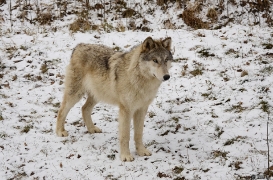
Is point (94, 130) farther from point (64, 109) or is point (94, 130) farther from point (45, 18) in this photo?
point (45, 18)

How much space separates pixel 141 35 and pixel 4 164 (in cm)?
720

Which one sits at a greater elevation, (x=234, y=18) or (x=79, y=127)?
(x=234, y=18)

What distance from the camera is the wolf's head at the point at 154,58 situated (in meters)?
5.07

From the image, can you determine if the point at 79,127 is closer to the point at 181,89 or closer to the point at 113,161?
the point at 113,161

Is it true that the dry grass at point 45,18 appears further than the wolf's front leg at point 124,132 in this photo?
Yes

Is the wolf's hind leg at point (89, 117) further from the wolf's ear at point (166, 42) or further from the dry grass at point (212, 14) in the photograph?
the dry grass at point (212, 14)

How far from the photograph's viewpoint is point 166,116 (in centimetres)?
698

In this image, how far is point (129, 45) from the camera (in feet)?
34.2

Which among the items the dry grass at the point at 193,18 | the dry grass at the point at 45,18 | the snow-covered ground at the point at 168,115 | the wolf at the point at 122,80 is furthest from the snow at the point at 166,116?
the dry grass at the point at 45,18

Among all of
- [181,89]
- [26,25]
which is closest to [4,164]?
[181,89]

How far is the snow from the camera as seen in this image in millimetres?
5074

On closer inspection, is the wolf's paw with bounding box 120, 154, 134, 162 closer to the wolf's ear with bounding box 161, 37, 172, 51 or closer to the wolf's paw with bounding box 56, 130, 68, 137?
the wolf's paw with bounding box 56, 130, 68, 137

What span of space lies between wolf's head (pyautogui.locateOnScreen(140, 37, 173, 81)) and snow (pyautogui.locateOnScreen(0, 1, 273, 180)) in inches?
63.9

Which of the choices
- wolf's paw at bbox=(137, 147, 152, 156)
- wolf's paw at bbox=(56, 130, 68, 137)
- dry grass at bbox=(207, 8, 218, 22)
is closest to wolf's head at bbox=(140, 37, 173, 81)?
wolf's paw at bbox=(137, 147, 152, 156)
